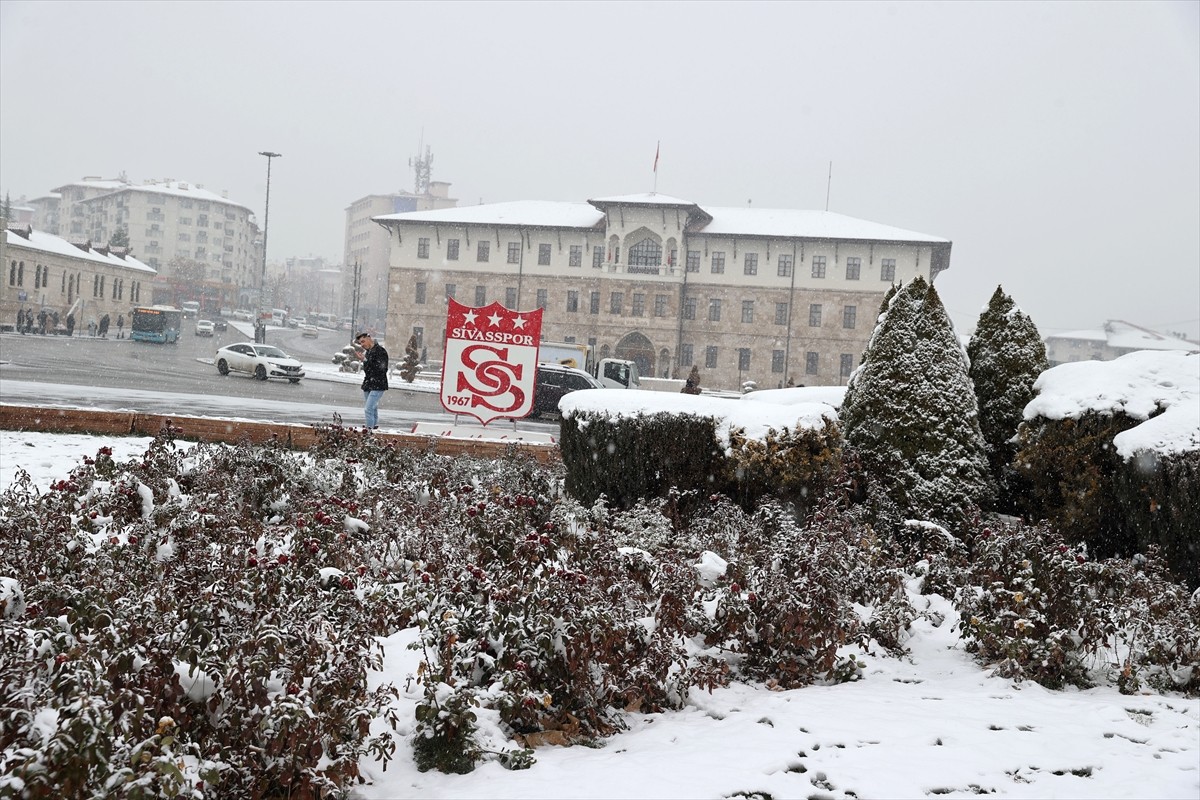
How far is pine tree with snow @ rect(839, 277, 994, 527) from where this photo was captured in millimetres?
8211

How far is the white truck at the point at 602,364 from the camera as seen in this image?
34.2m

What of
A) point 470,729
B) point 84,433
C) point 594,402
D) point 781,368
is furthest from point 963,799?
point 781,368

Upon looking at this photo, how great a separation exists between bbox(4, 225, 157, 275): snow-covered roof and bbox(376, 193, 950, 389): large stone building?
23.8m

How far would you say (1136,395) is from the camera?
749 centimetres

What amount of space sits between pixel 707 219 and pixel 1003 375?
5321cm

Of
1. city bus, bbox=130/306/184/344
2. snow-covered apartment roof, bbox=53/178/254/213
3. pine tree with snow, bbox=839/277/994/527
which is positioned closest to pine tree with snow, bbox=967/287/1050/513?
pine tree with snow, bbox=839/277/994/527

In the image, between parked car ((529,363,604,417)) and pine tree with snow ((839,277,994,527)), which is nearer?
pine tree with snow ((839,277,994,527))

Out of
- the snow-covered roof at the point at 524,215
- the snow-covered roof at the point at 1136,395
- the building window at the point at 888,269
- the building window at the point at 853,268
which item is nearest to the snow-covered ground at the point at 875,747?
the snow-covered roof at the point at 1136,395

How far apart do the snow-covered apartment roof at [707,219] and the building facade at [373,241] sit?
64830 mm

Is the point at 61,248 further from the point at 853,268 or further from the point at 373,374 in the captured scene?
the point at 373,374

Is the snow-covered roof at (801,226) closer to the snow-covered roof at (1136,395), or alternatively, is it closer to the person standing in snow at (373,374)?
the person standing in snow at (373,374)

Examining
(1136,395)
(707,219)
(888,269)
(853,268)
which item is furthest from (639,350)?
(1136,395)

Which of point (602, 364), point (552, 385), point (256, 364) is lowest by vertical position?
point (256, 364)

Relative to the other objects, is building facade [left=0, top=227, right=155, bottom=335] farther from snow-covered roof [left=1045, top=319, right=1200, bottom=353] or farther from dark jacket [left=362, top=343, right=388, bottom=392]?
snow-covered roof [left=1045, top=319, right=1200, bottom=353]
